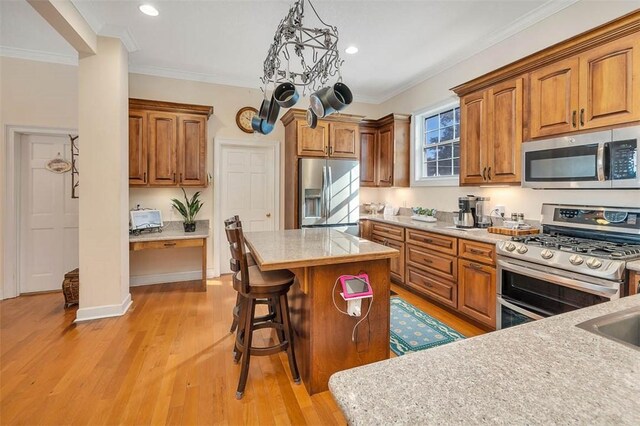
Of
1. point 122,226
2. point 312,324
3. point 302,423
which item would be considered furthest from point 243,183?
point 302,423

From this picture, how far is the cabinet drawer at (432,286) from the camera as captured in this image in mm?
3111

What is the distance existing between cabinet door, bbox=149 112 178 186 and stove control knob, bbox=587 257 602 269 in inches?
169

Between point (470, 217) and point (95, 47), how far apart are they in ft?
14.2

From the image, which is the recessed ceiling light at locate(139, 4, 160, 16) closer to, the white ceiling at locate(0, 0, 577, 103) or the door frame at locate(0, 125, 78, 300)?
the white ceiling at locate(0, 0, 577, 103)

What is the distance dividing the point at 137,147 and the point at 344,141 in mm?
2807

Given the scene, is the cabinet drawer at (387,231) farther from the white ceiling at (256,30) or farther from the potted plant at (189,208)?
the potted plant at (189,208)

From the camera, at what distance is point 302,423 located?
171cm

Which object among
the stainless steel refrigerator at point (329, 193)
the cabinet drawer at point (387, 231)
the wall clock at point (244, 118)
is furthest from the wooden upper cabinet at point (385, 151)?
the wall clock at point (244, 118)

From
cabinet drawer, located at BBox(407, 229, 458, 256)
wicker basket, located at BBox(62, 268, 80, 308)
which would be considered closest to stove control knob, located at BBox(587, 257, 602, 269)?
cabinet drawer, located at BBox(407, 229, 458, 256)

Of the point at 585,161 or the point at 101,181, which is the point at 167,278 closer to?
the point at 101,181

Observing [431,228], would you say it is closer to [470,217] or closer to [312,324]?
[470,217]

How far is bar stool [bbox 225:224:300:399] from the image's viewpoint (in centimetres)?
195

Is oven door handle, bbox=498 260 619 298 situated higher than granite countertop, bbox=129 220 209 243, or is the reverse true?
granite countertop, bbox=129 220 209 243

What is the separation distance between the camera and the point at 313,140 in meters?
4.29
